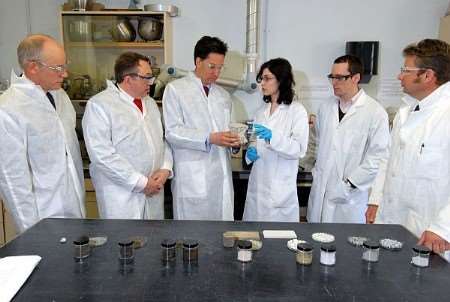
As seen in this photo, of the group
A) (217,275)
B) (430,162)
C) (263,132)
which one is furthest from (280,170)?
(217,275)

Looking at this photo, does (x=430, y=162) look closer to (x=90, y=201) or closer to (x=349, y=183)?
(x=349, y=183)

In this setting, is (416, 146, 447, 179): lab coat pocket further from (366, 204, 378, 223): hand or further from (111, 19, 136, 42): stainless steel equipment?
(111, 19, 136, 42): stainless steel equipment

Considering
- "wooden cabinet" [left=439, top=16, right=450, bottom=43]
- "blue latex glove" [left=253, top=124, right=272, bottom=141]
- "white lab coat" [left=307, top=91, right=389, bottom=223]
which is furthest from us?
"wooden cabinet" [left=439, top=16, right=450, bottom=43]

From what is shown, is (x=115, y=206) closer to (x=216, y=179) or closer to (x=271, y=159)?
(x=216, y=179)

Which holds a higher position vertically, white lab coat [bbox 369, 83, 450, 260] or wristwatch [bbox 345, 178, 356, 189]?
white lab coat [bbox 369, 83, 450, 260]

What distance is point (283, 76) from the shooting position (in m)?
2.20

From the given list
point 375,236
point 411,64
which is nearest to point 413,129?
point 411,64

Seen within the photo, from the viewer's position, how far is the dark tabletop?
37.2 inches

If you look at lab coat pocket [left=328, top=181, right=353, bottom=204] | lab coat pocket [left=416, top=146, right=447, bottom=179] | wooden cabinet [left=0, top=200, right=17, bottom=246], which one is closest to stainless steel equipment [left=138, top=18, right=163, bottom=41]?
wooden cabinet [left=0, top=200, right=17, bottom=246]

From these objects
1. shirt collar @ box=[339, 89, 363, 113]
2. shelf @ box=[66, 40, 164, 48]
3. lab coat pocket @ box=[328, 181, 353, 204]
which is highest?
shelf @ box=[66, 40, 164, 48]

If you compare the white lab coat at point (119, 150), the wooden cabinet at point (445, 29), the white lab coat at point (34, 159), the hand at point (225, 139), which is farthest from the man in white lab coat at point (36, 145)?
the wooden cabinet at point (445, 29)

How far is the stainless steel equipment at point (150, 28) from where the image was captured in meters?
2.84

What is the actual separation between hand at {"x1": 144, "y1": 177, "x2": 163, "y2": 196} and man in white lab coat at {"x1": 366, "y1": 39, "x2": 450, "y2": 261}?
1.09 m

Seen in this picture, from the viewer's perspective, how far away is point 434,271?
3.52 feet
